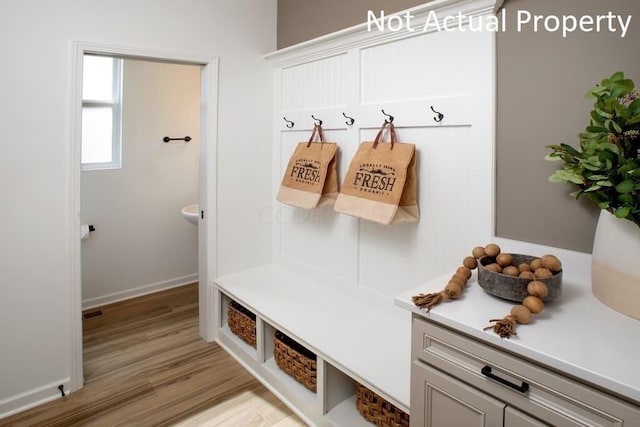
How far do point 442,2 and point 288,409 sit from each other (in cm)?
205

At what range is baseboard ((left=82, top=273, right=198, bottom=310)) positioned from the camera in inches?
134

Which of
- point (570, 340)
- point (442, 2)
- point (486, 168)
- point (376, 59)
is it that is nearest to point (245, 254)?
point (376, 59)

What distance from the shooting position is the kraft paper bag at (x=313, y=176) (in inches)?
94.8

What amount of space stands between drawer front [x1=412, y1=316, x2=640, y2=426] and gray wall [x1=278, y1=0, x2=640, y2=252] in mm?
639

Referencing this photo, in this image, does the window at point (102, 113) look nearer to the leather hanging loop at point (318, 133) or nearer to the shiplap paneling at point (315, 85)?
the shiplap paneling at point (315, 85)

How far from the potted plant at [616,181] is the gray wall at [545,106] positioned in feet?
0.90

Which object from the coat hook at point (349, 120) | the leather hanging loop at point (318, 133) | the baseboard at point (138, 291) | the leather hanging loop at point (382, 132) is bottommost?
the baseboard at point (138, 291)

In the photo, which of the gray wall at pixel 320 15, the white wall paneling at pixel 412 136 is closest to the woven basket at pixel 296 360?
the white wall paneling at pixel 412 136

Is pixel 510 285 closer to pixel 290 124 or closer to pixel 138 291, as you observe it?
pixel 290 124

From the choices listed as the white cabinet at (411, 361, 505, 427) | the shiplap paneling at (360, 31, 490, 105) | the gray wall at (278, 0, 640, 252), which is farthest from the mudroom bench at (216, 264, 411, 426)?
the shiplap paneling at (360, 31, 490, 105)

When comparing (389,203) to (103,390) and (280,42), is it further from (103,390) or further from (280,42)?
(103,390)

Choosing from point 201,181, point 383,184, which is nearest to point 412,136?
point 383,184

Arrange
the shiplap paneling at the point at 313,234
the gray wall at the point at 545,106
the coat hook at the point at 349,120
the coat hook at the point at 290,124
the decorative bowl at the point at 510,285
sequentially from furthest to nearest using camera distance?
the coat hook at the point at 290,124, the shiplap paneling at the point at 313,234, the coat hook at the point at 349,120, the gray wall at the point at 545,106, the decorative bowl at the point at 510,285

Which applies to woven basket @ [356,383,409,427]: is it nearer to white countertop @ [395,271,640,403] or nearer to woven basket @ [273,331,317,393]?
woven basket @ [273,331,317,393]
